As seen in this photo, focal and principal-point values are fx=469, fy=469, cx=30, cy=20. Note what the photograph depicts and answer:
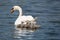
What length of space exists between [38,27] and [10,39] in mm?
2517

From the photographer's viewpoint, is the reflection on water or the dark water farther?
the dark water

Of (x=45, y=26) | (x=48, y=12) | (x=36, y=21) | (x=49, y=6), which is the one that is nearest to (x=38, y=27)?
(x=45, y=26)

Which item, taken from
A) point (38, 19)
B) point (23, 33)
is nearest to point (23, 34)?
point (23, 33)

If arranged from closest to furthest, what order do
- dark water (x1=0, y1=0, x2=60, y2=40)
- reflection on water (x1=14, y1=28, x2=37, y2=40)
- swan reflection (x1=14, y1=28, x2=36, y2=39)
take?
reflection on water (x1=14, y1=28, x2=37, y2=40), swan reflection (x1=14, y1=28, x2=36, y2=39), dark water (x1=0, y1=0, x2=60, y2=40)

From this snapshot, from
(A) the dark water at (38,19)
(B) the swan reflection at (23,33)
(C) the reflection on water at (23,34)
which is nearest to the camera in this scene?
(C) the reflection on water at (23,34)

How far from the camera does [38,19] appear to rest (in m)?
22.7

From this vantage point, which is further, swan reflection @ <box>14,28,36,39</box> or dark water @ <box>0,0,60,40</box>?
dark water @ <box>0,0,60,40</box>

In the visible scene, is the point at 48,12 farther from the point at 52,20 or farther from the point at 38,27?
the point at 38,27

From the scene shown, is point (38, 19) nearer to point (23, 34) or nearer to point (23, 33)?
point (23, 33)

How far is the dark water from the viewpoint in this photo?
1892 cm

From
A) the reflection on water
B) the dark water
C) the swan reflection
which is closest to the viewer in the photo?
the reflection on water

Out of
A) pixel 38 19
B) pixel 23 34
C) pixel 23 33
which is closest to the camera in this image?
Answer: pixel 23 34

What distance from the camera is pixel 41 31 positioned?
19.8 meters

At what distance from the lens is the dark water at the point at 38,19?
1892 centimetres
